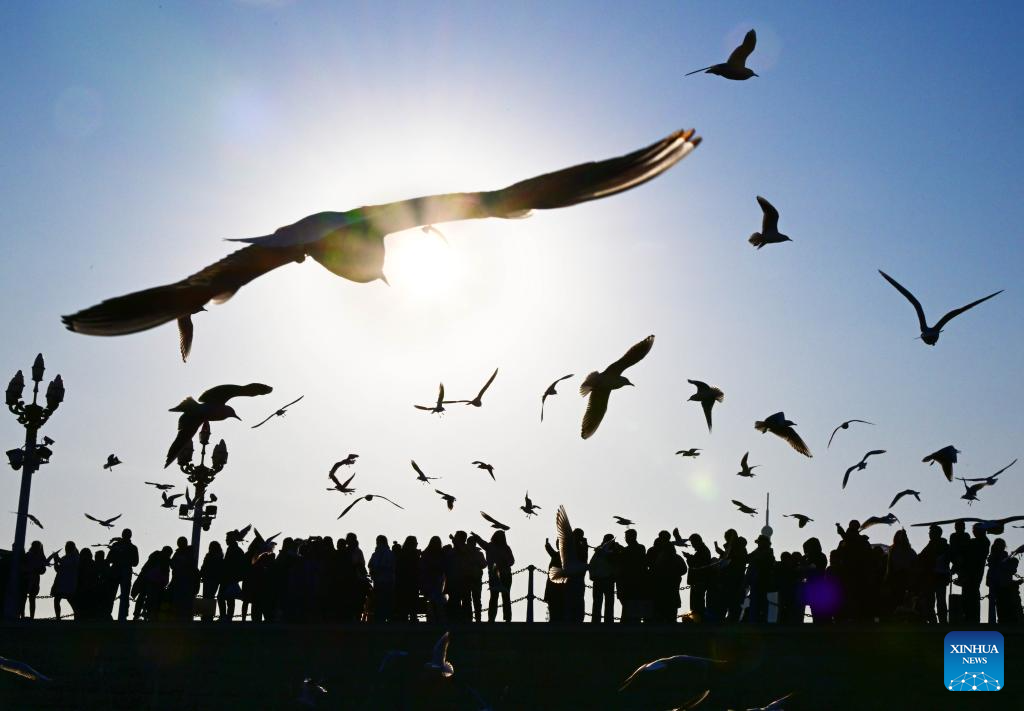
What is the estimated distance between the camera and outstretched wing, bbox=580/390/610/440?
1656 cm

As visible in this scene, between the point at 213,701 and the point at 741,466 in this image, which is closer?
the point at 213,701

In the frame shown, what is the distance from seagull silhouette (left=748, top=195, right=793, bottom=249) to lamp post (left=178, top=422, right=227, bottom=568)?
14.0 m

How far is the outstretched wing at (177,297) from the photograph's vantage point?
731 cm

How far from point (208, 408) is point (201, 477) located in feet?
47.3

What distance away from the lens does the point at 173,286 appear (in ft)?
26.3

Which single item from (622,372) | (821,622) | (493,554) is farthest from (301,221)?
(821,622)

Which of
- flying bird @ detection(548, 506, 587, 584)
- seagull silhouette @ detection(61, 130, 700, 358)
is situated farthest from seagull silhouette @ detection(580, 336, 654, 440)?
seagull silhouette @ detection(61, 130, 700, 358)

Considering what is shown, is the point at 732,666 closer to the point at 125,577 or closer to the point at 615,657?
the point at 615,657

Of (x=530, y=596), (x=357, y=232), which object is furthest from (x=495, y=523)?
(x=357, y=232)

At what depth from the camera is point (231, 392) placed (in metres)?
15.2

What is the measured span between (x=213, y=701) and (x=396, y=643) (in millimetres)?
2914

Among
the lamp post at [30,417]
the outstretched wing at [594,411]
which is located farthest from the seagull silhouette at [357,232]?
the lamp post at [30,417]

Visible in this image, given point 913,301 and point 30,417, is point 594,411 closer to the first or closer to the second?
point 913,301

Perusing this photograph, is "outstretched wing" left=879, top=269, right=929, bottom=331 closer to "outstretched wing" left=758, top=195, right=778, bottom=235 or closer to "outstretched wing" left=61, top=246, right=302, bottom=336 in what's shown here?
"outstretched wing" left=758, top=195, right=778, bottom=235
